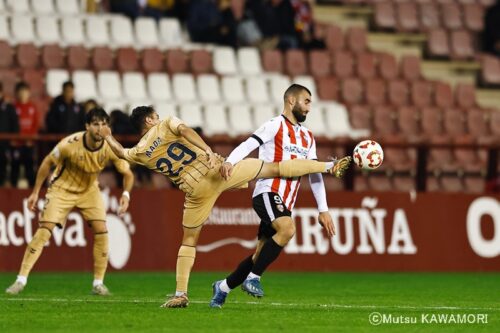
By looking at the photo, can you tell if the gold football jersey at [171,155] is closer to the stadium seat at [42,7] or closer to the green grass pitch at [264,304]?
the green grass pitch at [264,304]

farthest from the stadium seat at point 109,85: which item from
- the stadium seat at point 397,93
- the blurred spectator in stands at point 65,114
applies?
the stadium seat at point 397,93

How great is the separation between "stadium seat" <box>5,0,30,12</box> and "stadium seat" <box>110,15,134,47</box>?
1.68m

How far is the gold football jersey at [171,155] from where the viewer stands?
12.6 m

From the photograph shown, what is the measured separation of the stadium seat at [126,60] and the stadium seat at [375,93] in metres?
5.02

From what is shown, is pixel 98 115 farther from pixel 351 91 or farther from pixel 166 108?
pixel 351 91

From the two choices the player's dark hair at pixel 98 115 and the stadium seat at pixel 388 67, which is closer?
the player's dark hair at pixel 98 115

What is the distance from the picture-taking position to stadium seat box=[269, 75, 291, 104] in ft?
83.7

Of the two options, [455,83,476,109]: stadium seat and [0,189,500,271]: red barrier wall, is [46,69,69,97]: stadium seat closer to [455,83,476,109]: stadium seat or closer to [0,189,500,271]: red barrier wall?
[0,189,500,271]: red barrier wall

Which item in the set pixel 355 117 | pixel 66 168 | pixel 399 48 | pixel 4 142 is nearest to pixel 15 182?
pixel 4 142

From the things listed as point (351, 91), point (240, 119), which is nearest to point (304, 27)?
point (351, 91)

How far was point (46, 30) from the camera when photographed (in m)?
24.6

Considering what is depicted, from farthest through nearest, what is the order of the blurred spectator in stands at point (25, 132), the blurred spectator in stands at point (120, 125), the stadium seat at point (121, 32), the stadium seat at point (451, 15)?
the stadium seat at point (451, 15)
the stadium seat at point (121, 32)
the blurred spectator in stands at point (120, 125)
the blurred spectator in stands at point (25, 132)

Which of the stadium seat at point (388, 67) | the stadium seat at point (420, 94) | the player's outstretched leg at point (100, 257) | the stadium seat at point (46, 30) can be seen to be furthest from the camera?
the stadium seat at point (388, 67)

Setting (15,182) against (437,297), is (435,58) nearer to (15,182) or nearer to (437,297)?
(15,182)
